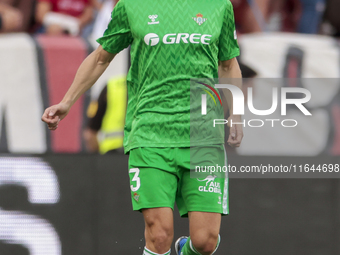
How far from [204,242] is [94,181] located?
180cm

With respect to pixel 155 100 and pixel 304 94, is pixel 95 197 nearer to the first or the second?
pixel 155 100

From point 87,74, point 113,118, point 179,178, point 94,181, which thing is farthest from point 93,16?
point 179,178

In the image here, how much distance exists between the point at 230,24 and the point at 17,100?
2.67 m

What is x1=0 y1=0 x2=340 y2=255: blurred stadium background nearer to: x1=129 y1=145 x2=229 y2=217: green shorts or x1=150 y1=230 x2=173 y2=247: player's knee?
x1=129 y1=145 x2=229 y2=217: green shorts

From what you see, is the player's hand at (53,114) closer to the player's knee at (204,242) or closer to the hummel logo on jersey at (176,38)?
the hummel logo on jersey at (176,38)

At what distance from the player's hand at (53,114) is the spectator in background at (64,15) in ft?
10.6

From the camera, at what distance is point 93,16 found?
23.8 feet

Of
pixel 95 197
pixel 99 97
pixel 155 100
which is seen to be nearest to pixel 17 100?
pixel 99 97

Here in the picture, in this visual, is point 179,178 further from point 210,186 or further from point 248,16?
point 248,16

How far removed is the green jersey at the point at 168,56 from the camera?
12.5 feet

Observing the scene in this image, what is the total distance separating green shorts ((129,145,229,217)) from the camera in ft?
12.4

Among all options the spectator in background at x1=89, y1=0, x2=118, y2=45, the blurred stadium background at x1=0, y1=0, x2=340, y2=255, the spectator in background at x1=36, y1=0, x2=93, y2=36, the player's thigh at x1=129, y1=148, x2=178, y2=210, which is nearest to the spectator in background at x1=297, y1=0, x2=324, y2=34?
the blurred stadium background at x1=0, y1=0, x2=340, y2=255

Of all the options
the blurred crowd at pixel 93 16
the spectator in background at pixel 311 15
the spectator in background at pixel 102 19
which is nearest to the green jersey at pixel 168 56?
the blurred crowd at pixel 93 16

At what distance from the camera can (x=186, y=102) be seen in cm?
384
